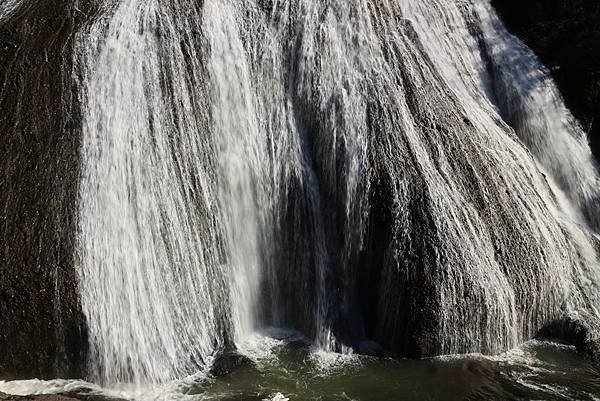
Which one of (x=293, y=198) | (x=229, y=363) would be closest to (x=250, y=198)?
(x=293, y=198)

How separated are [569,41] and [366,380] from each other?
10.7 metres

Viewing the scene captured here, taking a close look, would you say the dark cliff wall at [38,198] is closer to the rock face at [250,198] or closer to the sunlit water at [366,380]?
the rock face at [250,198]

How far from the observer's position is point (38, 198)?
959 cm

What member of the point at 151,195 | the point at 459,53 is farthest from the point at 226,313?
the point at 459,53

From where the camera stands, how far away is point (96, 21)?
36.4 feet

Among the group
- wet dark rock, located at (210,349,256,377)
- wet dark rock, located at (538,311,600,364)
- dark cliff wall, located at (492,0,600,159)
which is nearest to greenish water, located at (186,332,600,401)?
wet dark rock, located at (210,349,256,377)

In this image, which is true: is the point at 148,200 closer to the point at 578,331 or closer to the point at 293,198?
the point at 293,198

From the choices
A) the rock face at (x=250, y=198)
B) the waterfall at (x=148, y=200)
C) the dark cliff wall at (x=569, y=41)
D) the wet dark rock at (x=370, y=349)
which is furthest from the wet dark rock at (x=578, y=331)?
the waterfall at (x=148, y=200)

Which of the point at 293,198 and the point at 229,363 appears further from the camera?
the point at 293,198

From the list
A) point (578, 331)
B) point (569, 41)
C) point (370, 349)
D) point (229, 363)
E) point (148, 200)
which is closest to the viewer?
point (229, 363)

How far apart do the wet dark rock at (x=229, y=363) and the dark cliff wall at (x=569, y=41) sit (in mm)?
9857

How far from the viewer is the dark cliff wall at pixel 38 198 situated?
29.5 feet

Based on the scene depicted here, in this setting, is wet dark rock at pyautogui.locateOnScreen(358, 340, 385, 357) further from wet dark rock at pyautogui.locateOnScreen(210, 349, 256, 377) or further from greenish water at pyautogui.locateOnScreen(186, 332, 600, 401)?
wet dark rock at pyautogui.locateOnScreen(210, 349, 256, 377)

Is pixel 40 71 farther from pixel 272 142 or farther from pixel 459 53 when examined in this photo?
pixel 459 53
